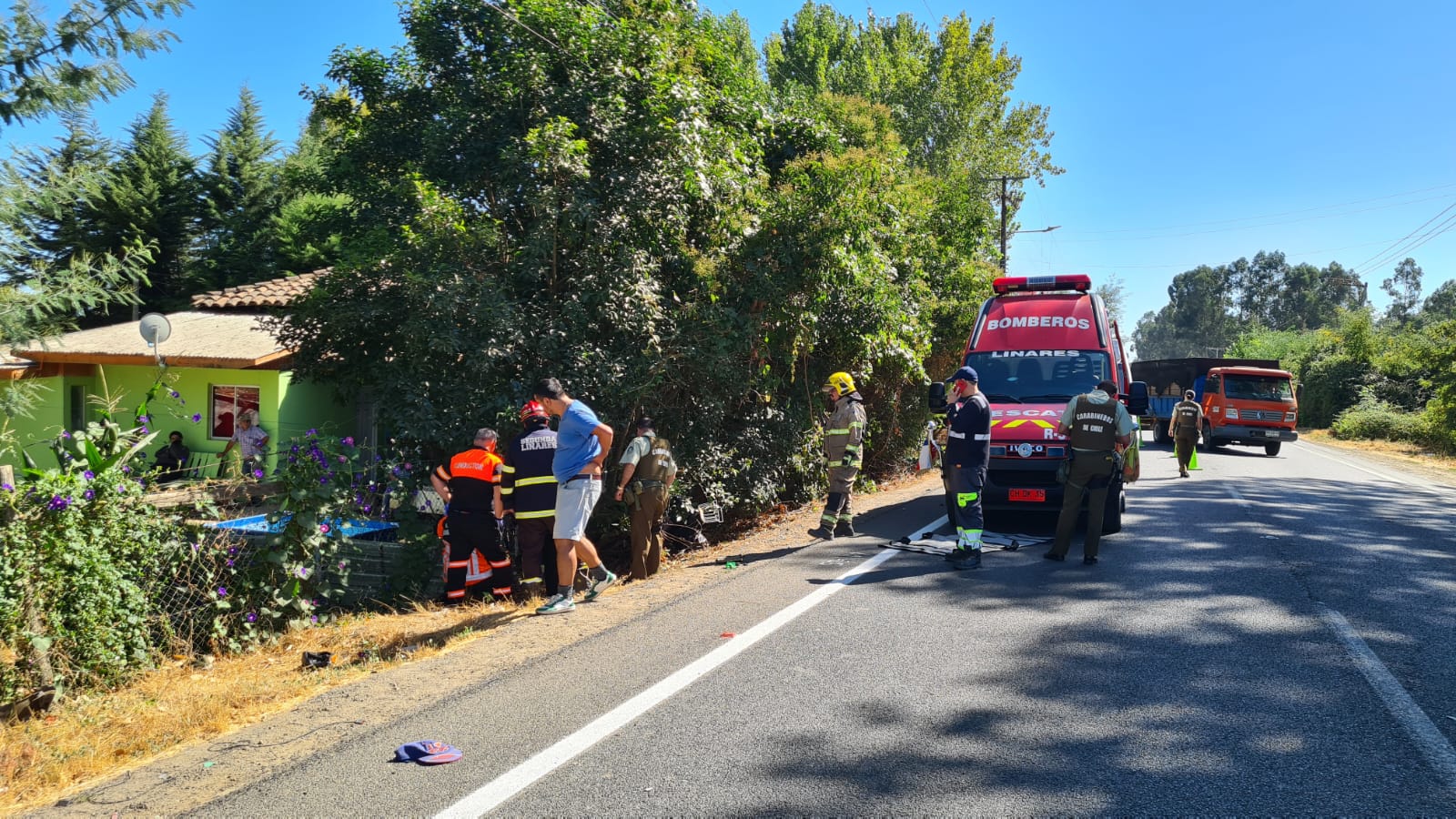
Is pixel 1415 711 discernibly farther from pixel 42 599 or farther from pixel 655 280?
pixel 42 599

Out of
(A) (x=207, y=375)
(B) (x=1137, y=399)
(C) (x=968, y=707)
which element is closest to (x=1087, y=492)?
(B) (x=1137, y=399)

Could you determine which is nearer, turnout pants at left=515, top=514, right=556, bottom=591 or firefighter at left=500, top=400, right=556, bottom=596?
firefighter at left=500, top=400, right=556, bottom=596

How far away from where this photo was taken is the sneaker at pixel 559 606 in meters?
6.87

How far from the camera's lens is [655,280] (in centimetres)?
925

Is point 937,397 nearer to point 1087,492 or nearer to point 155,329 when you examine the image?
point 1087,492

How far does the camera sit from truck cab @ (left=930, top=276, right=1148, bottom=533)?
9.45m

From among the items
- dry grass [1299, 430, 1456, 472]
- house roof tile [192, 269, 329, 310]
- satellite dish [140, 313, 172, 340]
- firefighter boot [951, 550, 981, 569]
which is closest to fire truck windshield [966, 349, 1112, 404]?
firefighter boot [951, 550, 981, 569]

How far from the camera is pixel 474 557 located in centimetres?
807

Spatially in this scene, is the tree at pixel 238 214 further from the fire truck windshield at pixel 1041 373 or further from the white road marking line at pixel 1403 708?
the white road marking line at pixel 1403 708

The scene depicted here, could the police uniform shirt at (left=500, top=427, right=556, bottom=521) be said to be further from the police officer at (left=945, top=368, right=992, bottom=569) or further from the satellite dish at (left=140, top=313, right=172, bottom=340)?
the satellite dish at (left=140, top=313, right=172, bottom=340)

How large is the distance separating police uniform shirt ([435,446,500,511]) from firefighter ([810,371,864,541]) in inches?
148

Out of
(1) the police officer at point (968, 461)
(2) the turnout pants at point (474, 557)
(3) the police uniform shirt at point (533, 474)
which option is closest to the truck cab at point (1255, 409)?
(1) the police officer at point (968, 461)

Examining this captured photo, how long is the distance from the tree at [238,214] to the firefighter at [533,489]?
64.9 ft

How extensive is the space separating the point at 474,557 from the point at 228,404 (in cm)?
972
